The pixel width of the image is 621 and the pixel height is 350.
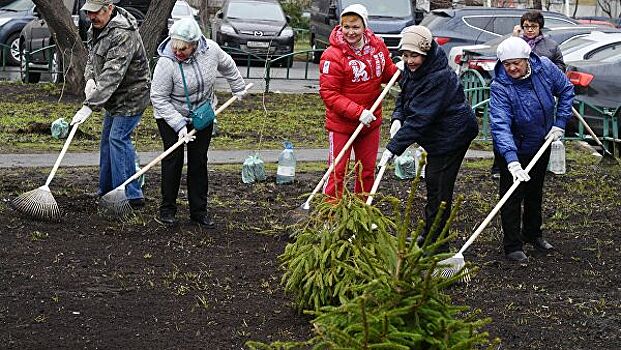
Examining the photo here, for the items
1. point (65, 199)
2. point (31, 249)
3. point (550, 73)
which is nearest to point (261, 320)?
point (31, 249)

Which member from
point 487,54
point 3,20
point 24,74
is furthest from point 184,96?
point 3,20

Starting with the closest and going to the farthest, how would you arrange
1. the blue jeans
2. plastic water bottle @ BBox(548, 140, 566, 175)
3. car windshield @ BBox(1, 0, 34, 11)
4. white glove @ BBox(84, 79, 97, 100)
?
white glove @ BBox(84, 79, 97, 100), the blue jeans, plastic water bottle @ BBox(548, 140, 566, 175), car windshield @ BBox(1, 0, 34, 11)

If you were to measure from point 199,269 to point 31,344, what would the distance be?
1.77 metres

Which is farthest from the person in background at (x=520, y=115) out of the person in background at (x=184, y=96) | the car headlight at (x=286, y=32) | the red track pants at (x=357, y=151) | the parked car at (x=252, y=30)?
the car headlight at (x=286, y=32)

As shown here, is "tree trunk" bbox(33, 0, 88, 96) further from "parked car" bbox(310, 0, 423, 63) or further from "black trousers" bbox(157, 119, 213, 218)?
"parked car" bbox(310, 0, 423, 63)

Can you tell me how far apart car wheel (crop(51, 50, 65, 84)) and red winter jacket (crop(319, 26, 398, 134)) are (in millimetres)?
9952

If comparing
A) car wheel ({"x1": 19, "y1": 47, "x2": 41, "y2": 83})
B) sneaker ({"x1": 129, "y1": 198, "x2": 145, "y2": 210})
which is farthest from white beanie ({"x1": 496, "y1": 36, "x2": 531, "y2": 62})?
car wheel ({"x1": 19, "y1": 47, "x2": 41, "y2": 83})

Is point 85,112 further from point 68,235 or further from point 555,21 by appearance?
point 555,21

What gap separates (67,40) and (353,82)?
877cm

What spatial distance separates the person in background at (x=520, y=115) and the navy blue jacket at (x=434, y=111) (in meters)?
0.25

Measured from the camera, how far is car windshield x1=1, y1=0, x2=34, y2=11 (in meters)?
22.4

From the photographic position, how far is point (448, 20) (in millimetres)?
20547

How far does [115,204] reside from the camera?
332 inches

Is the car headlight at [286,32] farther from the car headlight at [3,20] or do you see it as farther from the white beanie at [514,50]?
the white beanie at [514,50]
